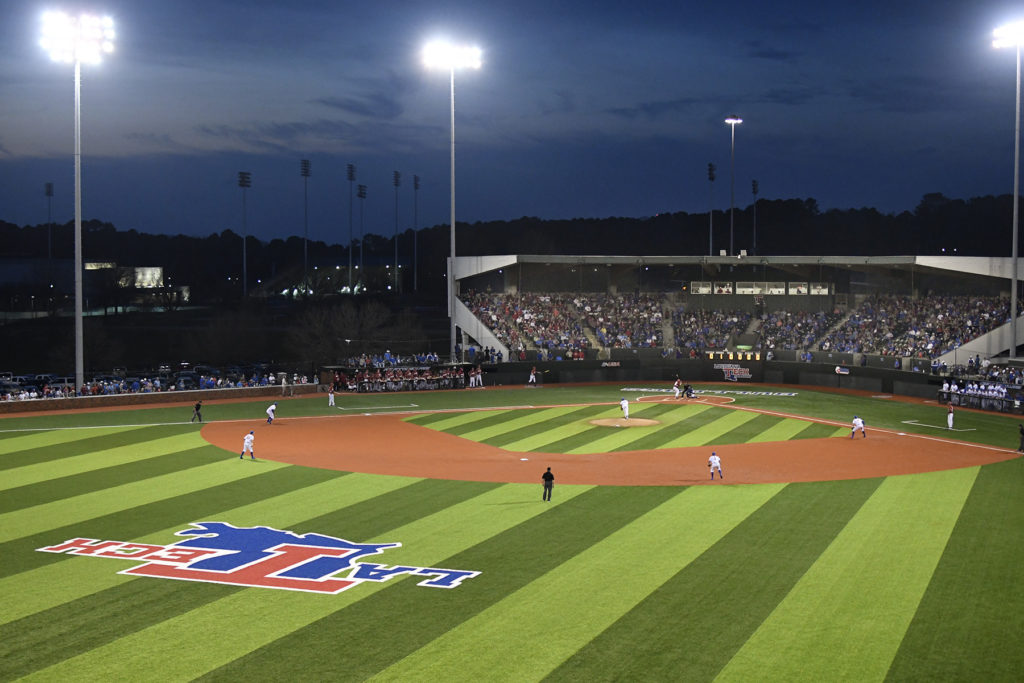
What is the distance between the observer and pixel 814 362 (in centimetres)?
5331

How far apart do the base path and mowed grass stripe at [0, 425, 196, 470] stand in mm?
1967

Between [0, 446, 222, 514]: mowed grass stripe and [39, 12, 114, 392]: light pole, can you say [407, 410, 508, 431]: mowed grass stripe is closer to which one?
[0, 446, 222, 514]: mowed grass stripe

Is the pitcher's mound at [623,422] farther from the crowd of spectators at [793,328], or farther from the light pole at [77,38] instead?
the light pole at [77,38]

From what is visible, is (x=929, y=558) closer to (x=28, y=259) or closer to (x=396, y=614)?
(x=396, y=614)

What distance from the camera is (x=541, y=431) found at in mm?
36281

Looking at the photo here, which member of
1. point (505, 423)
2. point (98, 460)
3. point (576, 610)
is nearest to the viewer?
point (576, 610)

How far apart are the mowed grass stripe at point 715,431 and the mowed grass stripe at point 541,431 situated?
446 centimetres

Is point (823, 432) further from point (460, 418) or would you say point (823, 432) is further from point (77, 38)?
point (77, 38)

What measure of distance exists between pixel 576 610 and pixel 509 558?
3201mm

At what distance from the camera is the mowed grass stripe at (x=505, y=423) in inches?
1414

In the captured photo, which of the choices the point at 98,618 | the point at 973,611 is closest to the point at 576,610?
the point at 973,611

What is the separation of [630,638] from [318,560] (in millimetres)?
7077

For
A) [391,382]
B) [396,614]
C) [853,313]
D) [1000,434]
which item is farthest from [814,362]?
[396,614]

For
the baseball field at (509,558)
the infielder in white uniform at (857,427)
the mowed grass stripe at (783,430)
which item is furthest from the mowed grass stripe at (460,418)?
the infielder in white uniform at (857,427)
